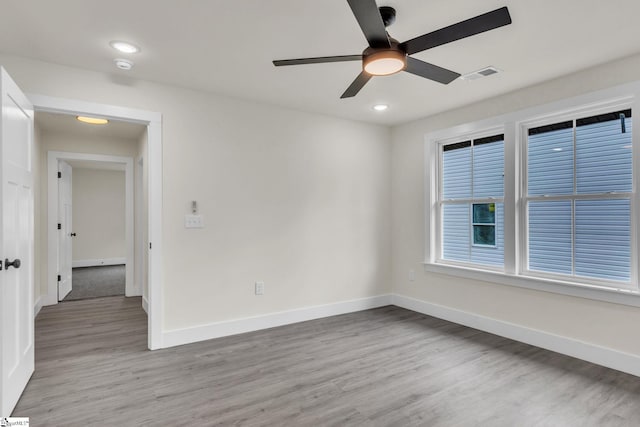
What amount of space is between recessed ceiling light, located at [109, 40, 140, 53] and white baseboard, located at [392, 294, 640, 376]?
4.09 m

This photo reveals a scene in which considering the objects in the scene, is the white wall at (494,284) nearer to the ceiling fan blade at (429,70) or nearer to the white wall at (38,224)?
the ceiling fan blade at (429,70)

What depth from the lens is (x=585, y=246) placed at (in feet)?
10.2

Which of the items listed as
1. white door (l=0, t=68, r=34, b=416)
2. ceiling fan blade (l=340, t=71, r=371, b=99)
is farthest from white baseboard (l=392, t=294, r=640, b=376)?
white door (l=0, t=68, r=34, b=416)

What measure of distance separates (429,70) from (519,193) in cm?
199

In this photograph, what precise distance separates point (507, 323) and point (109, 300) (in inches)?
212

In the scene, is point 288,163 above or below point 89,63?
below

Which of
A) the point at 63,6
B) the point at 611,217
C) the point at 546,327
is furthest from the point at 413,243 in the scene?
the point at 63,6

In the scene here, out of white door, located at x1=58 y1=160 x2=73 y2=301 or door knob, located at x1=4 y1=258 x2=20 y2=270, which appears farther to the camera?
white door, located at x1=58 y1=160 x2=73 y2=301

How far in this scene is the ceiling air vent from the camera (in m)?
2.98

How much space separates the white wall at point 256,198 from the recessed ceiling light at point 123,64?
27 cm

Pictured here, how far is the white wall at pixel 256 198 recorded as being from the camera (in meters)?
3.36

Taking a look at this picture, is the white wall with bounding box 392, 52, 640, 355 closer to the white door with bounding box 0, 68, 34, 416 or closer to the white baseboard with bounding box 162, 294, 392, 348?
the white baseboard with bounding box 162, 294, 392, 348

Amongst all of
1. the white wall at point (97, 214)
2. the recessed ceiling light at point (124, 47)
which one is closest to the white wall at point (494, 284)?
the recessed ceiling light at point (124, 47)

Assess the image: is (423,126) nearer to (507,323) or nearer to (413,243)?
(413,243)
